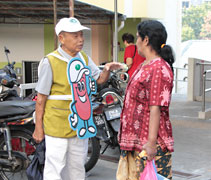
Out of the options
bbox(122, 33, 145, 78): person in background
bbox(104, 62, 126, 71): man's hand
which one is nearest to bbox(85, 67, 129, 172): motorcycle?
bbox(104, 62, 126, 71): man's hand

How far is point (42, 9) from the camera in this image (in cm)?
1415

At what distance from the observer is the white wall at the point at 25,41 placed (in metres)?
17.9

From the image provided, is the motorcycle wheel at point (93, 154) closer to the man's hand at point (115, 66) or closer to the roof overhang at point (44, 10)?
the man's hand at point (115, 66)

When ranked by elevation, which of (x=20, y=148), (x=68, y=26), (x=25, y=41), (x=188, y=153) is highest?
(x=25, y=41)

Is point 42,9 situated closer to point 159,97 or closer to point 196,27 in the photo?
point 159,97

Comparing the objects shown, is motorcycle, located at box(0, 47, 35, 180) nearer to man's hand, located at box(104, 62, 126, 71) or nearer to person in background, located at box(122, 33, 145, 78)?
man's hand, located at box(104, 62, 126, 71)

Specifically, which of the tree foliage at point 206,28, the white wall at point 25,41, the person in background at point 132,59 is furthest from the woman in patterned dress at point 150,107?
the tree foliage at point 206,28

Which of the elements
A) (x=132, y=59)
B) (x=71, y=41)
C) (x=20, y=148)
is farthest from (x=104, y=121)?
(x=132, y=59)

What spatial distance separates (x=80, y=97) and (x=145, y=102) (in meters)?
0.80

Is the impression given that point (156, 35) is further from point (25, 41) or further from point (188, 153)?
point (25, 41)

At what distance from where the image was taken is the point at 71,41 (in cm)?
364

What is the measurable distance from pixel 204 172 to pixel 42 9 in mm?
10132

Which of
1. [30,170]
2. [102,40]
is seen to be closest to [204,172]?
[30,170]

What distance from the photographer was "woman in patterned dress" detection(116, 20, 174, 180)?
9.66ft
